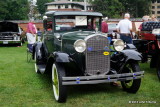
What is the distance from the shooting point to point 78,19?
19.7ft

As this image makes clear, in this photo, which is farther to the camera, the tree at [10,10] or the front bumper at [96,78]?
the tree at [10,10]

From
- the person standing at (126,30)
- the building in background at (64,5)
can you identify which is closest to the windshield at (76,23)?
the person standing at (126,30)

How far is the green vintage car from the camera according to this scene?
454 cm

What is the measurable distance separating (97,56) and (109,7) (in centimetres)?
4860

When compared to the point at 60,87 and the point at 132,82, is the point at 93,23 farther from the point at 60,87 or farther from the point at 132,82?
the point at 60,87

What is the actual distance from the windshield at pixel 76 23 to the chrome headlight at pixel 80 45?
1276mm

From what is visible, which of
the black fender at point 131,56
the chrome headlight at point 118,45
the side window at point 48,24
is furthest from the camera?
the side window at point 48,24

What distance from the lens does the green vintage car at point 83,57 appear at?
179 inches

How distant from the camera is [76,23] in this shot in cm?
598

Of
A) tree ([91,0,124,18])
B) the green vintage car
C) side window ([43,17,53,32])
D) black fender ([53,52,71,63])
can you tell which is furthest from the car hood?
tree ([91,0,124,18])

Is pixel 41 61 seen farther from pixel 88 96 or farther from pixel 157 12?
pixel 157 12

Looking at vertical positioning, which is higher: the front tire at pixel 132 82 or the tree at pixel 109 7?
the tree at pixel 109 7

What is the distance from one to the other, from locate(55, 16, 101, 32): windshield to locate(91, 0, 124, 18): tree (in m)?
46.3

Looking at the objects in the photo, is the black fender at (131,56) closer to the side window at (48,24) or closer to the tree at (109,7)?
the side window at (48,24)
